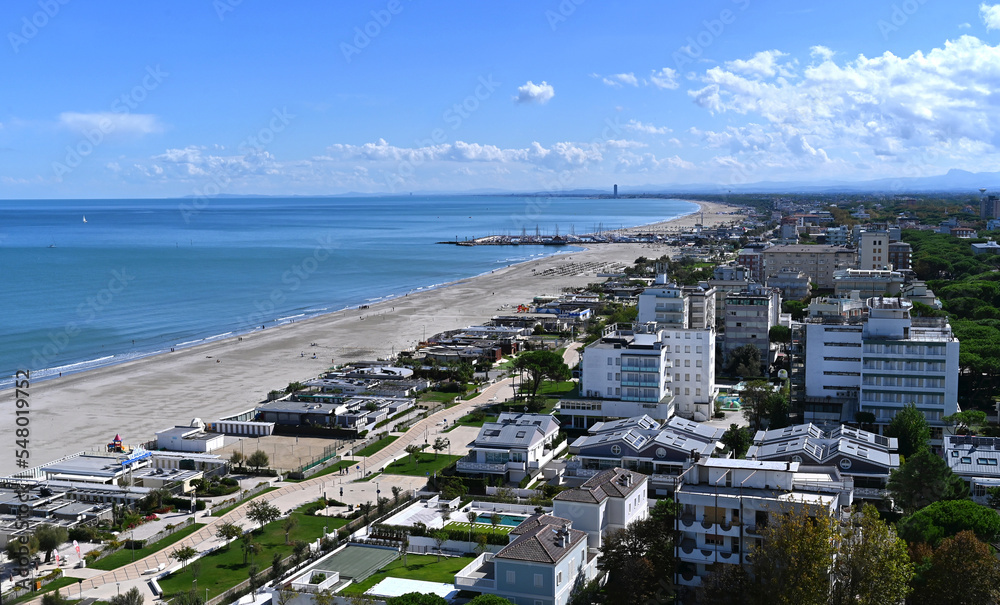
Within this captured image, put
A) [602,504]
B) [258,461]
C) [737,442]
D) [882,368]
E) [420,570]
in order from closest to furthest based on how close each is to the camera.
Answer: [420,570], [602,504], [737,442], [258,461], [882,368]

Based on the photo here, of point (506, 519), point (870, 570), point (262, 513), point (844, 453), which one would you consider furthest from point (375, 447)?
point (870, 570)

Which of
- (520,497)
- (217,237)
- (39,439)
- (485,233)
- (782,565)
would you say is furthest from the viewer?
(485,233)

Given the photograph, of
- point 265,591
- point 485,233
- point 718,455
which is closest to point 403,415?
point 718,455

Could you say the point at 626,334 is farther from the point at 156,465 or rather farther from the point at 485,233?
the point at 485,233

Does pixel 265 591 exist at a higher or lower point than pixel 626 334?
lower

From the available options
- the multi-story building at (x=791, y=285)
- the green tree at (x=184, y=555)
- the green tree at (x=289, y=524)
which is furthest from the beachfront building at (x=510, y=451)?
the multi-story building at (x=791, y=285)

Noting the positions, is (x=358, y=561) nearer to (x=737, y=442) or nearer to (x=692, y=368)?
(x=737, y=442)

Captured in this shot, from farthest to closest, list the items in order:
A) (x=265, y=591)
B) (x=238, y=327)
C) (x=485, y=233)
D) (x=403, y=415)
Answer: (x=485, y=233)
(x=238, y=327)
(x=403, y=415)
(x=265, y=591)

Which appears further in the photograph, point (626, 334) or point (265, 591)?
point (626, 334)
